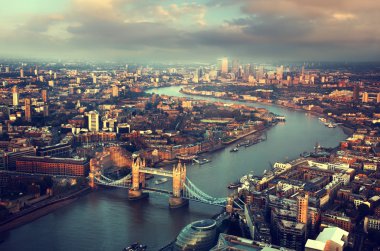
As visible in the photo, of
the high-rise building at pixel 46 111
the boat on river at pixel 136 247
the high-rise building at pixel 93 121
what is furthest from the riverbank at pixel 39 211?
the high-rise building at pixel 46 111

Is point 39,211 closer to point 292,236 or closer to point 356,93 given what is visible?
point 292,236

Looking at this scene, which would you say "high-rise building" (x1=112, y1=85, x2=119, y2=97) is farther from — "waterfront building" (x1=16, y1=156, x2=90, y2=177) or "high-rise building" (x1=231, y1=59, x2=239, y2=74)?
"waterfront building" (x1=16, y1=156, x2=90, y2=177)

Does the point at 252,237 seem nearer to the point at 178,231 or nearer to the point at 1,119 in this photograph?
the point at 178,231

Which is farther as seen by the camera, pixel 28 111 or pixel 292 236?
pixel 28 111

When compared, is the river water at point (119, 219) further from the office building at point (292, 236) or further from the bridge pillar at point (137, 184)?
the office building at point (292, 236)

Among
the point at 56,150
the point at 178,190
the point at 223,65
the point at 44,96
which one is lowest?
the point at 178,190

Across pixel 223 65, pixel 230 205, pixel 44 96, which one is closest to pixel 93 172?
pixel 230 205
